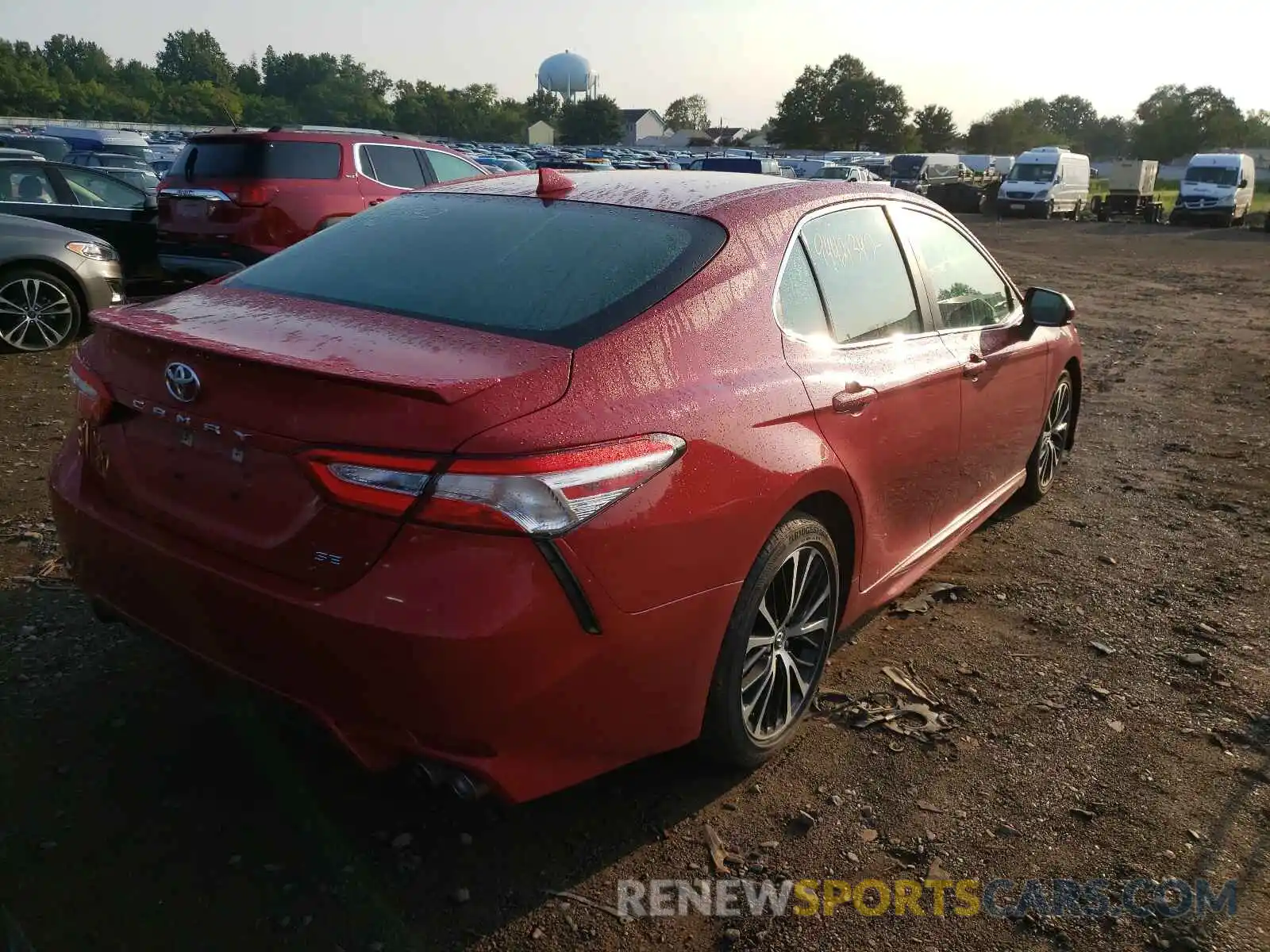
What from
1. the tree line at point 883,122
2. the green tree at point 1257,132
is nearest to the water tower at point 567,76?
the tree line at point 883,122

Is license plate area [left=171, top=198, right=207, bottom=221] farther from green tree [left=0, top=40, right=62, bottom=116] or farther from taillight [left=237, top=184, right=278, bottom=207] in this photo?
green tree [left=0, top=40, right=62, bottom=116]

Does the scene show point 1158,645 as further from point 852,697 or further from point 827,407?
point 827,407

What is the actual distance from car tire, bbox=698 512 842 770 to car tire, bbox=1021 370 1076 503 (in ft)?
8.08

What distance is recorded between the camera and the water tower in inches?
4906

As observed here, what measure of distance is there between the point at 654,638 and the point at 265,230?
8.17 m

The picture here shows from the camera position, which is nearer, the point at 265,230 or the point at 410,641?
the point at 410,641

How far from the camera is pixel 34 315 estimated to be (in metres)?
7.99

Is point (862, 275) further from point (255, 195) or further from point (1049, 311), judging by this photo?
point (255, 195)

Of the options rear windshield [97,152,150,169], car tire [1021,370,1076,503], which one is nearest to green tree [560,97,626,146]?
rear windshield [97,152,150,169]

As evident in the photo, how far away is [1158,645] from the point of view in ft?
12.7

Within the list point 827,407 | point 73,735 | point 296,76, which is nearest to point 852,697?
point 827,407

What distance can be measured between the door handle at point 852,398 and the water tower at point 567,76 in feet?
425

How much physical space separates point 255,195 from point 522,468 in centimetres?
829

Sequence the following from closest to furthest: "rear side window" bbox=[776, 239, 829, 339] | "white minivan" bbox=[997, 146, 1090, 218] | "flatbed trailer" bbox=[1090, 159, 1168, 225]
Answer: "rear side window" bbox=[776, 239, 829, 339] < "white minivan" bbox=[997, 146, 1090, 218] < "flatbed trailer" bbox=[1090, 159, 1168, 225]
